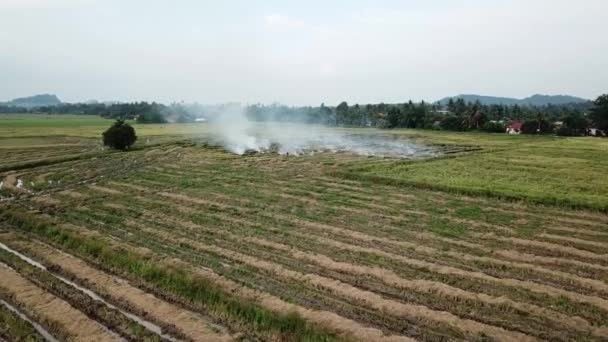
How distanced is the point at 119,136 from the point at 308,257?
128 ft

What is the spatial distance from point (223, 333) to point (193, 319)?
103 cm

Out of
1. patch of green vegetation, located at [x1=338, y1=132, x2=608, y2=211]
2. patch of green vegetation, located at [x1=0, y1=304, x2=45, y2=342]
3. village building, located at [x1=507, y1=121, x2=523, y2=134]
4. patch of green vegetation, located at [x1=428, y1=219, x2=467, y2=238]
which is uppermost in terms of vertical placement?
village building, located at [x1=507, y1=121, x2=523, y2=134]

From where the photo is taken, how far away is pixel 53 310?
1134 centimetres

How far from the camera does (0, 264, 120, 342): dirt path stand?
404 inches

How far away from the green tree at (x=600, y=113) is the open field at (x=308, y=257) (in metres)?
53.4

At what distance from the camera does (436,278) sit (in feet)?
43.0

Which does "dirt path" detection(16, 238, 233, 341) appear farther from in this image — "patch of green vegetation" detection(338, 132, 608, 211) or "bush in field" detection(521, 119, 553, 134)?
"bush in field" detection(521, 119, 553, 134)

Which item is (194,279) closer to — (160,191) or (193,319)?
(193,319)

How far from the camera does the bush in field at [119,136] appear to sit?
158 feet

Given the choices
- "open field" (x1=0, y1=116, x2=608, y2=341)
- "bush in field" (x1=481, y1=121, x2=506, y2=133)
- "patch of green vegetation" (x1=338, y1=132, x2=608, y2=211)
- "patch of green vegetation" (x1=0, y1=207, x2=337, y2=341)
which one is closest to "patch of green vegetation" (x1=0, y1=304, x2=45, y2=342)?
"open field" (x1=0, y1=116, x2=608, y2=341)

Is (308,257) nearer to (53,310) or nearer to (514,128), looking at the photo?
(53,310)

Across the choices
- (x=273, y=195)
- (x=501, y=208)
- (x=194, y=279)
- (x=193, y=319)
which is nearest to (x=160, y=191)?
(x=273, y=195)

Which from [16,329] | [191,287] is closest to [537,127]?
[191,287]

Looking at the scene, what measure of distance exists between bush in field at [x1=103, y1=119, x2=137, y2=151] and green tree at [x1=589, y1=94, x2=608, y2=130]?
7068cm
